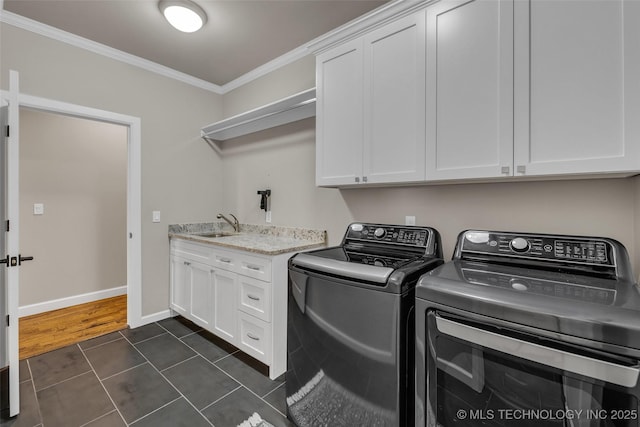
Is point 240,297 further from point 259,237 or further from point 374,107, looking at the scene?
point 374,107

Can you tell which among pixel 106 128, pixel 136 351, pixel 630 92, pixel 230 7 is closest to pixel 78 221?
pixel 106 128

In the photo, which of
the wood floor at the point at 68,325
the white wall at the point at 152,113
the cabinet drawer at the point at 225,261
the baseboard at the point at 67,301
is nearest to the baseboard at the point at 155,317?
the white wall at the point at 152,113

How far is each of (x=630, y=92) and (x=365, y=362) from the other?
4.92 feet

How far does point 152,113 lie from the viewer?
2936mm

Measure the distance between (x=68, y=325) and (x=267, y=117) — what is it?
291 centimetres

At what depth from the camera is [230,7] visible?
205cm

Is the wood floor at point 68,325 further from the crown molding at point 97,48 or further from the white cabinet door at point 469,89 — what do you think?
the white cabinet door at point 469,89

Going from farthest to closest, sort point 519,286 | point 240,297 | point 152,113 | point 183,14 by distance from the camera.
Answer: point 152,113 < point 240,297 < point 183,14 < point 519,286

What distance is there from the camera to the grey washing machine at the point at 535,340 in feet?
2.71

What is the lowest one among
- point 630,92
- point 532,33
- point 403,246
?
point 403,246

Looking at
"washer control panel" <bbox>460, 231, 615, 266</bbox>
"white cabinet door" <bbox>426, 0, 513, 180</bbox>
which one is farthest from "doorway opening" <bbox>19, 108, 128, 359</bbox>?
"washer control panel" <bbox>460, 231, 615, 266</bbox>

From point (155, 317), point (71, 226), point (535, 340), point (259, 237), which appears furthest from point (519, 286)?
point (71, 226)

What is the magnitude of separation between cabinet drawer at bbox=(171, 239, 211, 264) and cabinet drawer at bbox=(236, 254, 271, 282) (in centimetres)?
50

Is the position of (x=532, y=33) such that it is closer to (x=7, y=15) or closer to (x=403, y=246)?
(x=403, y=246)
